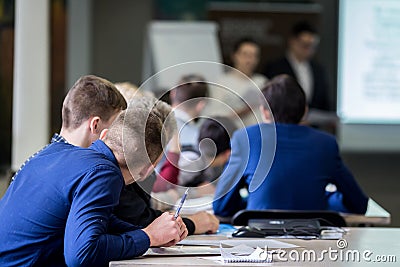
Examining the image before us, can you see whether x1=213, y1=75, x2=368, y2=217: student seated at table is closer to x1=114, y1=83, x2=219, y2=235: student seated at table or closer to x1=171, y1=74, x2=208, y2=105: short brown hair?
x1=171, y1=74, x2=208, y2=105: short brown hair

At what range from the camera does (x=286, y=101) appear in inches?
167

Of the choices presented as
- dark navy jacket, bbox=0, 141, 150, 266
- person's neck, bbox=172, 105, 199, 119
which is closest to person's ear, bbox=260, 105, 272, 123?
person's neck, bbox=172, 105, 199, 119

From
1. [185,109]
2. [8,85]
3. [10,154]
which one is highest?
[185,109]

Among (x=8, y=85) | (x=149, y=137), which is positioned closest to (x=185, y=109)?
(x=149, y=137)

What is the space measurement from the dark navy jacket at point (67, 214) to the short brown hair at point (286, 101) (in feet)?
4.98

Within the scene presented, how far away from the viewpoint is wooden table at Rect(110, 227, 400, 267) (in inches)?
108

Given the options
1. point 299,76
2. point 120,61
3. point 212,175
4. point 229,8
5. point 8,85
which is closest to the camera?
point 212,175

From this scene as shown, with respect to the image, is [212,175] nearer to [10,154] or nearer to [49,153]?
[49,153]

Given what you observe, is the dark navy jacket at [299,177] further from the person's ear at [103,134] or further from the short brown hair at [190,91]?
the person's ear at [103,134]

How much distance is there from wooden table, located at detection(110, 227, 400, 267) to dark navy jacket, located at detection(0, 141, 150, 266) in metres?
0.09

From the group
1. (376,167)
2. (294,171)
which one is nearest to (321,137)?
(294,171)

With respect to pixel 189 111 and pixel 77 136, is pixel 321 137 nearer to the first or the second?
pixel 189 111

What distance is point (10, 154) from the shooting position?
7430 mm

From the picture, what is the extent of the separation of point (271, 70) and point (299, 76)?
0.33 m
